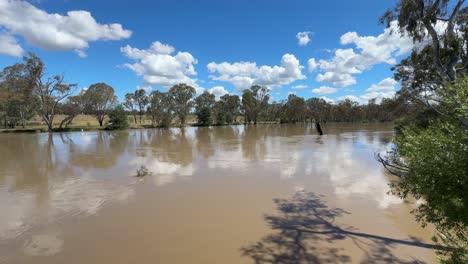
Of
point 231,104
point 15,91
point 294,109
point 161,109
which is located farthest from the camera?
point 294,109

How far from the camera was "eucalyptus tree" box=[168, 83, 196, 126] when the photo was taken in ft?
168

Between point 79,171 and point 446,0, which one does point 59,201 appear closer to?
point 79,171

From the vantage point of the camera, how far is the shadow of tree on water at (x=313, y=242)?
354cm

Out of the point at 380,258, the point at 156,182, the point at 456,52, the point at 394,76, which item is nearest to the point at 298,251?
the point at 380,258

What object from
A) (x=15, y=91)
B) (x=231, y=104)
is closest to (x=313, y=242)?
(x=15, y=91)

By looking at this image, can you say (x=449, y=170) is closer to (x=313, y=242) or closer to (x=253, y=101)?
(x=313, y=242)

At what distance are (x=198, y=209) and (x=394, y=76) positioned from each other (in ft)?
67.4

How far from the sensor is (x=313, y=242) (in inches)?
157

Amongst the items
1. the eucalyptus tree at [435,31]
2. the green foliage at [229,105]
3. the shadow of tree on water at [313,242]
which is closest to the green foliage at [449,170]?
the shadow of tree on water at [313,242]

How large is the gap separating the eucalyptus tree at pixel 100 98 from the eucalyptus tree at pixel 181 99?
1193 cm

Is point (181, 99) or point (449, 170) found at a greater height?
point (181, 99)

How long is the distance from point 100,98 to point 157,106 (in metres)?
10.7

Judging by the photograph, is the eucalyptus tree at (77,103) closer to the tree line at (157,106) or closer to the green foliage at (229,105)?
the tree line at (157,106)

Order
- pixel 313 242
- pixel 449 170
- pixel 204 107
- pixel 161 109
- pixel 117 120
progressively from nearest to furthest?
pixel 449 170, pixel 313 242, pixel 117 120, pixel 161 109, pixel 204 107
